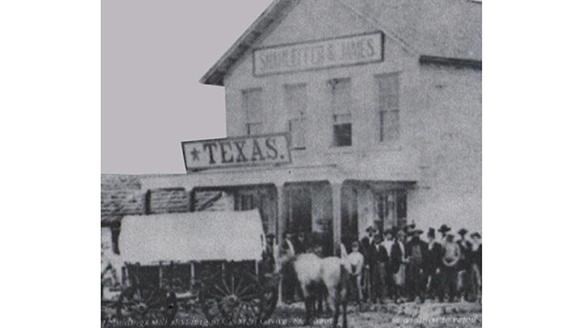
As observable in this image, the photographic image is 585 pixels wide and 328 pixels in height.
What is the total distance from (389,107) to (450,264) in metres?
1.75

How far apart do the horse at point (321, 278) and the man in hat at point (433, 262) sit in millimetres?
852

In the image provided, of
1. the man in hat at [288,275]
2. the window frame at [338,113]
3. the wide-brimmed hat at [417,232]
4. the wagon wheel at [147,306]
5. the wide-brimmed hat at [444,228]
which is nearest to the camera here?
the wide-brimmed hat at [444,228]

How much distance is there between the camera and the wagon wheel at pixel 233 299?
14.2 meters

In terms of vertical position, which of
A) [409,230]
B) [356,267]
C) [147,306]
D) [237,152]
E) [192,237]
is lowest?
[147,306]

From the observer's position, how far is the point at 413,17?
1374cm

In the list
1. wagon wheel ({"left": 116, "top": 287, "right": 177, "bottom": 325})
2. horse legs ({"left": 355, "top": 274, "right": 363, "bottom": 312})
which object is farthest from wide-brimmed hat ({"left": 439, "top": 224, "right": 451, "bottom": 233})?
wagon wheel ({"left": 116, "top": 287, "right": 177, "bottom": 325})

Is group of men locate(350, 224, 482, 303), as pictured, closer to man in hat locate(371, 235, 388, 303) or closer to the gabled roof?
man in hat locate(371, 235, 388, 303)

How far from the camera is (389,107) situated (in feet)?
45.1

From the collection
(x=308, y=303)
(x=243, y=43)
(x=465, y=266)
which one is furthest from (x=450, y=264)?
(x=243, y=43)

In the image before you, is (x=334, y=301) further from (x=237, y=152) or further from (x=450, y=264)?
(x=237, y=152)

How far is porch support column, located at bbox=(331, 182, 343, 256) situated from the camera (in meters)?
13.8

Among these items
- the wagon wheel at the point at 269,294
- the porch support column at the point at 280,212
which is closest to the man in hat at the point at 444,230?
the porch support column at the point at 280,212

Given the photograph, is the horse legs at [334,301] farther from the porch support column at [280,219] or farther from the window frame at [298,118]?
the window frame at [298,118]
